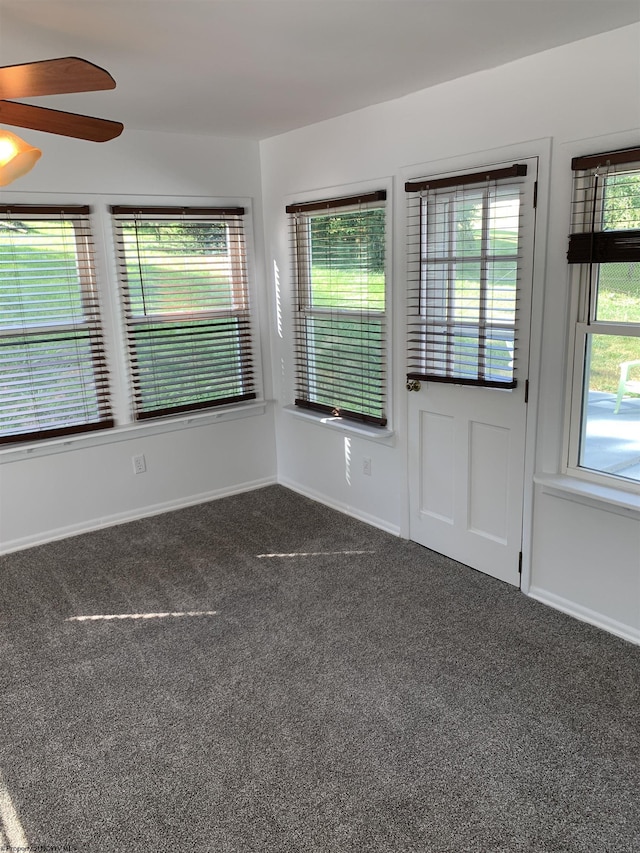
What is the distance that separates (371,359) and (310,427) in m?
0.84

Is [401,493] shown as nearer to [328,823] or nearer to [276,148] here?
[328,823]

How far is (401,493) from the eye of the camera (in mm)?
3818

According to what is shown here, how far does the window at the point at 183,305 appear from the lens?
406 cm

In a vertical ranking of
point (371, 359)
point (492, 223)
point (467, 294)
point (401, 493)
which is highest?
point (492, 223)

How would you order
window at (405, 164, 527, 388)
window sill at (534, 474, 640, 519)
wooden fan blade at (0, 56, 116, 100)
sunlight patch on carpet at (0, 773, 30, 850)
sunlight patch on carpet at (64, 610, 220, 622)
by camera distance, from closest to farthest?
1. wooden fan blade at (0, 56, 116, 100)
2. sunlight patch on carpet at (0, 773, 30, 850)
3. window sill at (534, 474, 640, 519)
4. window at (405, 164, 527, 388)
5. sunlight patch on carpet at (64, 610, 220, 622)

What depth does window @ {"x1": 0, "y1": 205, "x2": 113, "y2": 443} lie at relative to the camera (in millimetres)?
3635

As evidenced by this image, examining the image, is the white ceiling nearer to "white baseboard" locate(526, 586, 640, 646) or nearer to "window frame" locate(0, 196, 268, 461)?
"window frame" locate(0, 196, 268, 461)

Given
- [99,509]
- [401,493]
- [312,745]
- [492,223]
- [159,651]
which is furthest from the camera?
[99,509]

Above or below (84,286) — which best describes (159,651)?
below

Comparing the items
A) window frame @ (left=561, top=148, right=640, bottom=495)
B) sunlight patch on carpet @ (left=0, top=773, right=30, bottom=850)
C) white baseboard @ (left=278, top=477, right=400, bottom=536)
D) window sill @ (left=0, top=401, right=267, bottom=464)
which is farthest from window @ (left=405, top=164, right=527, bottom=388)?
sunlight patch on carpet @ (left=0, top=773, right=30, bottom=850)

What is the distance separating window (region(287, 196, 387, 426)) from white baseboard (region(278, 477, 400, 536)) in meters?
0.61

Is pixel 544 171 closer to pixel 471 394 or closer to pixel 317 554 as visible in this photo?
pixel 471 394

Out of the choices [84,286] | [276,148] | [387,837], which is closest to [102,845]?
[387,837]

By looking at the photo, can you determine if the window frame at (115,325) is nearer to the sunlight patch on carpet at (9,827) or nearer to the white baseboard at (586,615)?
the sunlight patch on carpet at (9,827)
